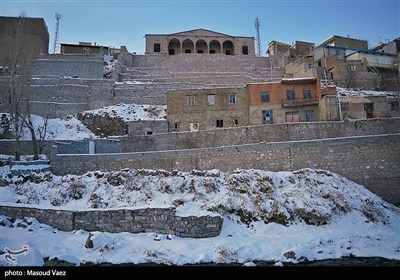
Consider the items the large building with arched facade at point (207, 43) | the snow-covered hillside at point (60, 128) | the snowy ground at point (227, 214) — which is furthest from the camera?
the large building with arched facade at point (207, 43)

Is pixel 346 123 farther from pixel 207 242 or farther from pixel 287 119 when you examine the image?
pixel 207 242

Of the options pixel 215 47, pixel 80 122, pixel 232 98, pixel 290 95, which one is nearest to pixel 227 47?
pixel 215 47

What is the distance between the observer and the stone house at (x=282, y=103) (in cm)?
3369

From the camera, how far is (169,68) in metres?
51.5

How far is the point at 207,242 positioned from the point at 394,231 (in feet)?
30.8

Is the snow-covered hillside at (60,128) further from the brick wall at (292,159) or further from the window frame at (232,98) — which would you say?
the window frame at (232,98)

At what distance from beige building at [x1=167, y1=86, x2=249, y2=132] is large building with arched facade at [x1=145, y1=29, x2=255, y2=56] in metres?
30.0

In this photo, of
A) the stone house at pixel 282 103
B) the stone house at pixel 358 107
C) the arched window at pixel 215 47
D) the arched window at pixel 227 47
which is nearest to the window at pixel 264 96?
the stone house at pixel 282 103

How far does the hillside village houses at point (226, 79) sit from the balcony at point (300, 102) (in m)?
0.10

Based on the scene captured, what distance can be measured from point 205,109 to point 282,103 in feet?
27.3

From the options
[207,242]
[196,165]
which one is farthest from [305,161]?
[207,242]

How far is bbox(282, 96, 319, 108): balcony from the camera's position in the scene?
111 feet

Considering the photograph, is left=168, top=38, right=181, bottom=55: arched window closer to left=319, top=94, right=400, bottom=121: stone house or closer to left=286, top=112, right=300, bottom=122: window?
left=286, top=112, right=300, bottom=122: window

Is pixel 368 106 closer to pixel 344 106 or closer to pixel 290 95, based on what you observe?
pixel 344 106
